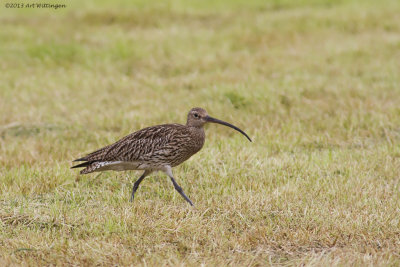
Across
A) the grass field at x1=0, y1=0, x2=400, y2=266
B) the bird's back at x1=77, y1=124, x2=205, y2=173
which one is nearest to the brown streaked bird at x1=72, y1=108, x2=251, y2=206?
the bird's back at x1=77, y1=124, x2=205, y2=173

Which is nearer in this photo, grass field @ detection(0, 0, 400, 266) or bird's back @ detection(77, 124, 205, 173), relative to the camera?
grass field @ detection(0, 0, 400, 266)

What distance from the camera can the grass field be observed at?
5.13 meters

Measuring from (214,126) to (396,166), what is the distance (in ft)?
10.1

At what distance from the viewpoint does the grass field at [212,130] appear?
16.8 ft

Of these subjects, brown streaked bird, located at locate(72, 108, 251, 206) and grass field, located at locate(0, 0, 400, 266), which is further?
brown streaked bird, located at locate(72, 108, 251, 206)

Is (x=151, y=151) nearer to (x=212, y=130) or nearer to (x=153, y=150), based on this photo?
(x=153, y=150)

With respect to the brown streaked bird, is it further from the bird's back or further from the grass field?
the grass field

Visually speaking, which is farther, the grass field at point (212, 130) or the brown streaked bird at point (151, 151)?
the brown streaked bird at point (151, 151)

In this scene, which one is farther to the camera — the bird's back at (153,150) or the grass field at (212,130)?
the bird's back at (153,150)

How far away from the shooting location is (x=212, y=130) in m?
9.29

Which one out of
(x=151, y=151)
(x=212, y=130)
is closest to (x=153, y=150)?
(x=151, y=151)

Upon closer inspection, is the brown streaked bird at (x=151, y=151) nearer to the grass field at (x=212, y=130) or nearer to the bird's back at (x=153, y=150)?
the bird's back at (x=153, y=150)

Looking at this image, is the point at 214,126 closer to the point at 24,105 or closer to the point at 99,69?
the point at 24,105

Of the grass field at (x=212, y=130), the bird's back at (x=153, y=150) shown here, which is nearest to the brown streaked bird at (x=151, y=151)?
the bird's back at (x=153, y=150)
